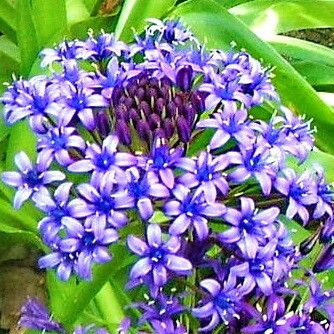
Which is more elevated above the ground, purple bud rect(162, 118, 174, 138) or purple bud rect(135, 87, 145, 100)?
purple bud rect(135, 87, 145, 100)

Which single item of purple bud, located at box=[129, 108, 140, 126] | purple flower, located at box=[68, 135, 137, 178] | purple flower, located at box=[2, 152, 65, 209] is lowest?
purple flower, located at box=[2, 152, 65, 209]

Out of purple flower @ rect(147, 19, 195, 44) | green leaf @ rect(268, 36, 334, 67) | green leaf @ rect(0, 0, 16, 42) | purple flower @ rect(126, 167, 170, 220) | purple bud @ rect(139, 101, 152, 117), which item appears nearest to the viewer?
purple flower @ rect(126, 167, 170, 220)

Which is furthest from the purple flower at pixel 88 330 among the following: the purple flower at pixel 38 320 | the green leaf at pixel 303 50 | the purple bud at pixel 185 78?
the green leaf at pixel 303 50

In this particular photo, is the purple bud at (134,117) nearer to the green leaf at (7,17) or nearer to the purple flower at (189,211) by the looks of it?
the purple flower at (189,211)

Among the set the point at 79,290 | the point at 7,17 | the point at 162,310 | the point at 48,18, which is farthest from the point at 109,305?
the point at 7,17

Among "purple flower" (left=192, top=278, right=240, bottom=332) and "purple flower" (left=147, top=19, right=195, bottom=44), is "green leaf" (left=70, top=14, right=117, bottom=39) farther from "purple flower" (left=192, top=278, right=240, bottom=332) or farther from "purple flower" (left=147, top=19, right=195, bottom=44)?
"purple flower" (left=192, top=278, right=240, bottom=332)

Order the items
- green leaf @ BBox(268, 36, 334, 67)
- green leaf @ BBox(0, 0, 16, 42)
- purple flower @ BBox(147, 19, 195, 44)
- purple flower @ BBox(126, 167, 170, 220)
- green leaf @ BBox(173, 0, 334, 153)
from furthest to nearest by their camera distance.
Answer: green leaf @ BBox(0, 0, 16, 42)
green leaf @ BBox(268, 36, 334, 67)
green leaf @ BBox(173, 0, 334, 153)
purple flower @ BBox(147, 19, 195, 44)
purple flower @ BBox(126, 167, 170, 220)

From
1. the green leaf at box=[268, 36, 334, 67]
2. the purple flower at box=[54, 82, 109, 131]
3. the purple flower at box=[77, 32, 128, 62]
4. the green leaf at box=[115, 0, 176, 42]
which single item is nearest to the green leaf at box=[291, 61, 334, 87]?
the green leaf at box=[268, 36, 334, 67]
